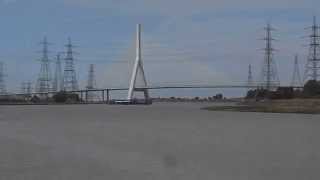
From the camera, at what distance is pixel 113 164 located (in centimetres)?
1903

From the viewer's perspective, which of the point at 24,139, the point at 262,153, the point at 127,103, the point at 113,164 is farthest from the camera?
the point at 127,103

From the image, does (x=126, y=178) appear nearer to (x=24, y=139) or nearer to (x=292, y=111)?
(x=24, y=139)

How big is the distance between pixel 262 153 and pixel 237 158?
203 centimetres

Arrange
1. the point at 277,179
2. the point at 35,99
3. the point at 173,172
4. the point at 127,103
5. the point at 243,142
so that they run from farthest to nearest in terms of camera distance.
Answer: the point at 35,99
the point at 127,103
the point at 243,142
the point at 173,172
the point at 277,179

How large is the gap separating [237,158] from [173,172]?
188 inches

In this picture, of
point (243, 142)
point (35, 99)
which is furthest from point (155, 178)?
point (35, 99)

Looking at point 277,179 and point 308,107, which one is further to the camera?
point 308,107

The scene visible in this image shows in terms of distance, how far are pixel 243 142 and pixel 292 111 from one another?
2310 inches

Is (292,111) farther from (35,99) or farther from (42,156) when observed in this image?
(35,99)

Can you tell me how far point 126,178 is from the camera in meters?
15.8

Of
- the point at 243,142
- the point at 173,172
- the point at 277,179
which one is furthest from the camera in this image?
the point at 243,142

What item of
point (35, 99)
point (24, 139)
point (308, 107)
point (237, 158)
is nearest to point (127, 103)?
point (35, 99)

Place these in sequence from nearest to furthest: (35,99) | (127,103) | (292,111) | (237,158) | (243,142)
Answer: (237,158) < (243,142) < (292,111) < (127,103) < (35,99)

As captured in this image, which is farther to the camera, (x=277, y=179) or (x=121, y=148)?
(x=121, y=148)
